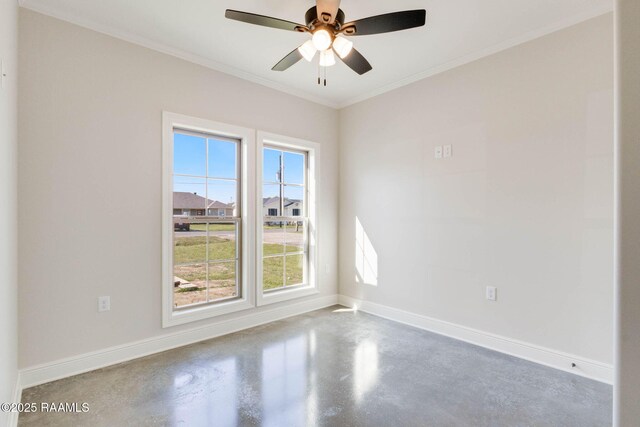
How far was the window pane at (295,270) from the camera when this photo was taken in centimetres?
398

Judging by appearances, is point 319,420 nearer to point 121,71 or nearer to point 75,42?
point 121,71

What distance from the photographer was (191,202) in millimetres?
3180

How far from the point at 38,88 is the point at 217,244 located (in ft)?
6.26

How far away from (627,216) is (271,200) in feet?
11.2

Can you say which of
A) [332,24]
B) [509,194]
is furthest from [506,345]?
[332,24]

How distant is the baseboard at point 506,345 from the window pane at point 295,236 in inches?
46.1

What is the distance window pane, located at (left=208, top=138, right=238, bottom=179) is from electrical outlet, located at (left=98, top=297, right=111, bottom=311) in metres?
1.47

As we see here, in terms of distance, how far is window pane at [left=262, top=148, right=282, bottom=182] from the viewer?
12.4 ft

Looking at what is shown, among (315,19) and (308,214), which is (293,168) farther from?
(315,19)

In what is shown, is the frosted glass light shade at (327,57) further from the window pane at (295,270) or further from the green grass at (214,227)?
the window pane at (295,270)

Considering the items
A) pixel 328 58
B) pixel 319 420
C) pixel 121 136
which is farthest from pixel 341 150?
pixel 319 420

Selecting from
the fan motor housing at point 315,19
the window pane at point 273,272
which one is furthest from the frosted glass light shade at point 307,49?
the window pane at point 273,272

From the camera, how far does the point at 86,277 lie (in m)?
2.46

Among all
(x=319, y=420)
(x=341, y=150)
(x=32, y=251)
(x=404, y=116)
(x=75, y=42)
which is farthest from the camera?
(x=341, y=150)
